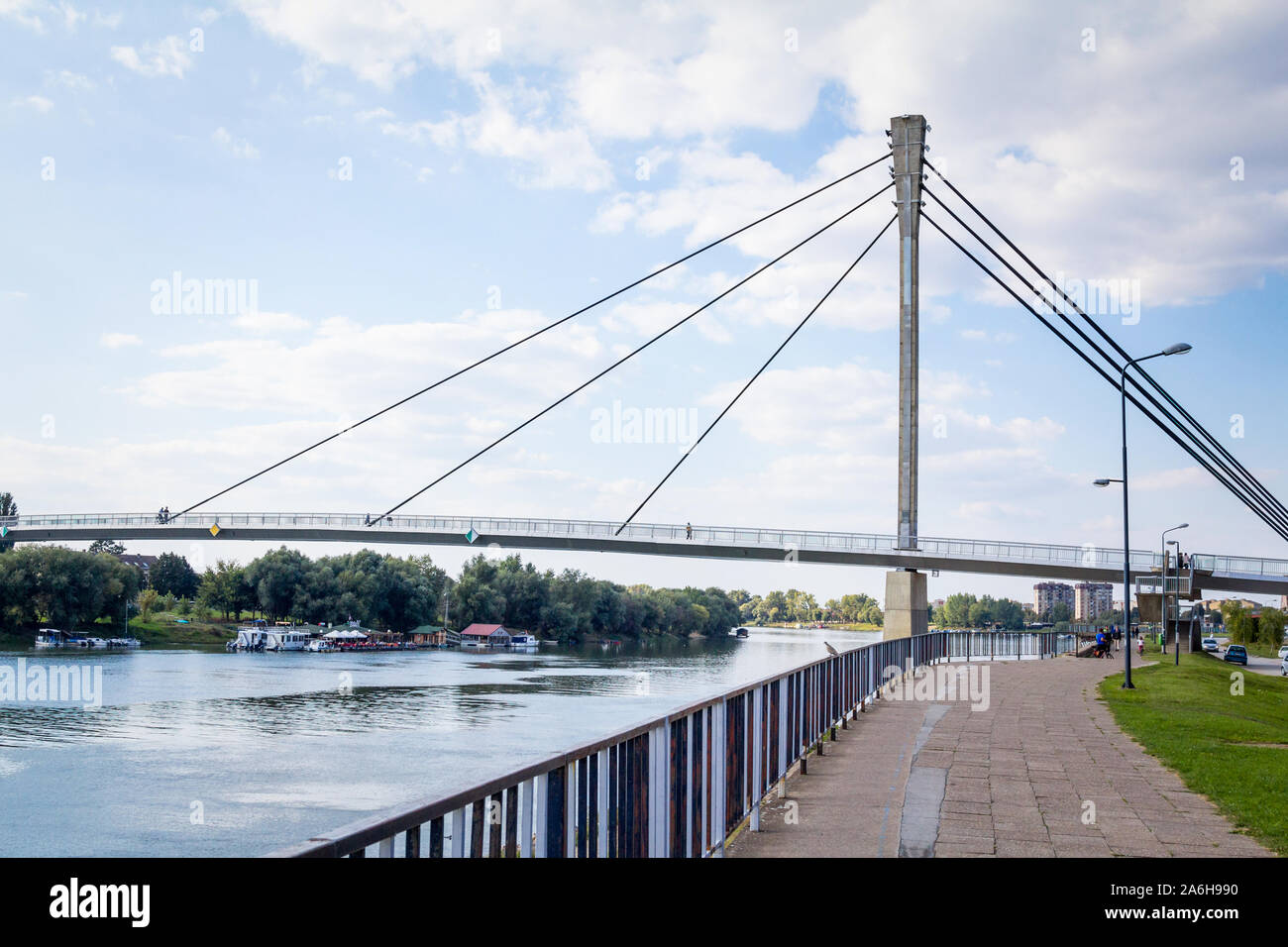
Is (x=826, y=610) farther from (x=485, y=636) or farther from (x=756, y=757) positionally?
(x=756, y=757)

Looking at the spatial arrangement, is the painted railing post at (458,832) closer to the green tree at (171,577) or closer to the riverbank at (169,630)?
the riverbank at (169,630)

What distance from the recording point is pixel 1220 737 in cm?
1298

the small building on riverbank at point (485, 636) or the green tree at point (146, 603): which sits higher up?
the green tree at point (146, 603)

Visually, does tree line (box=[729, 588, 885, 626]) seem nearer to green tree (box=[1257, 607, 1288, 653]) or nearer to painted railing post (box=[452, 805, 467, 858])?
green tree (box=[1257, 607, 1288, 653])

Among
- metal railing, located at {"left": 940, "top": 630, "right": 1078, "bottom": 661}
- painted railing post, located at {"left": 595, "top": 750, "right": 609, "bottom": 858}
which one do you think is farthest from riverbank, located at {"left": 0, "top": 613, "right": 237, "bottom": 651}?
painted railing post, located at {"left": 595, "top": 750, "right": 609, "bottom": 858}

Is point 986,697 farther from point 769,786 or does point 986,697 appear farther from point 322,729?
point 322,729

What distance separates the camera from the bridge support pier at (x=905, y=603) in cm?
2488

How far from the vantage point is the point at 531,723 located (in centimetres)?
3619

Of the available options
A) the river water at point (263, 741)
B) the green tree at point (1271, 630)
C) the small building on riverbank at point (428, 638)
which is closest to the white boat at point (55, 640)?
the river water at point (263, 741)

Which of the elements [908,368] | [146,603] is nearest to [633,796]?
[908,368]

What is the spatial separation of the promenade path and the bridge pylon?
11774 millimetres

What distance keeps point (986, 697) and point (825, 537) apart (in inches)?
1345

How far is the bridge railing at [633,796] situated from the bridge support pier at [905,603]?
16.2 m
